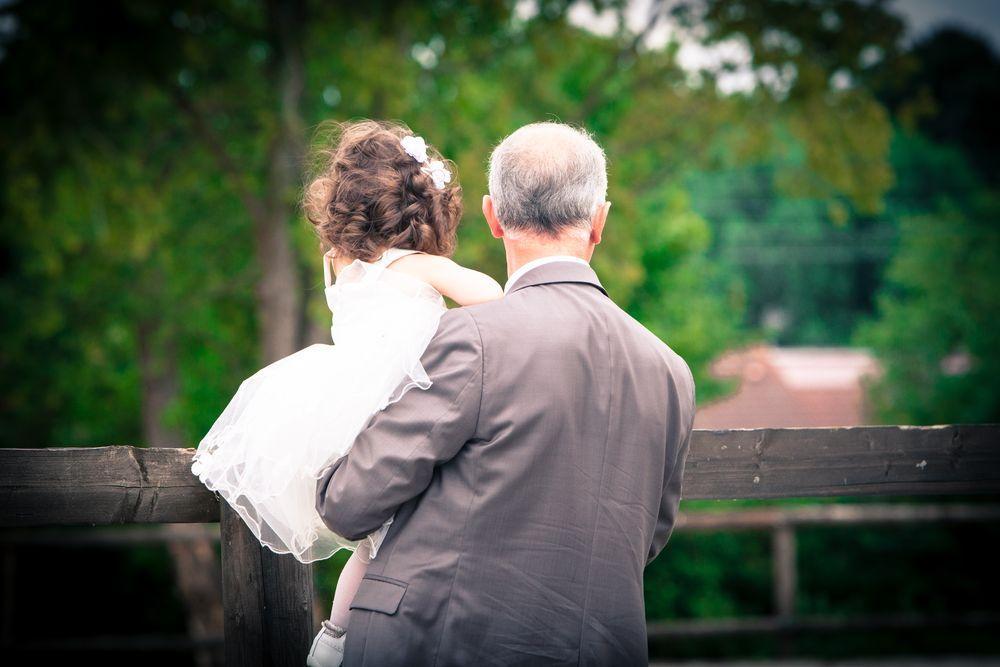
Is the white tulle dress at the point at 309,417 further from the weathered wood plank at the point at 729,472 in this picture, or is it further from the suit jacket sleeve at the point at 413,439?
the weathered wood plank at the point at 729,472

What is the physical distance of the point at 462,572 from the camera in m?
1.75

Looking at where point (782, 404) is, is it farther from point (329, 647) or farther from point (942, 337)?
point (329, 647)

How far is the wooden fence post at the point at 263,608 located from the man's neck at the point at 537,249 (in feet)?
2.93

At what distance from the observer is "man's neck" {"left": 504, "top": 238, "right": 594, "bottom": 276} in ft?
6.31

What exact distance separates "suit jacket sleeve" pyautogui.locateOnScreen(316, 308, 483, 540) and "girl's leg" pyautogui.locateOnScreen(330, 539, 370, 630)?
0.55 feet

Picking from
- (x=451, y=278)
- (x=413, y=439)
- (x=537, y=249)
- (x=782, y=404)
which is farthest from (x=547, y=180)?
(x=782, y=404)

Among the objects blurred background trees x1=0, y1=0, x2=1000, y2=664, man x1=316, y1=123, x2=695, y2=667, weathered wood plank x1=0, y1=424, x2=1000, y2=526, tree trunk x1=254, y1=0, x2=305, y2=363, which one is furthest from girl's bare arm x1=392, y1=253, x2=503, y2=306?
tree trunk x1=254, y1=0, x2=305, y2=363

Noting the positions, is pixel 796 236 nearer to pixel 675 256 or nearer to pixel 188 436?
pixel 675 256

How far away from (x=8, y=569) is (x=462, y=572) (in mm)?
7374

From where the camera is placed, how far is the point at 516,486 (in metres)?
1.76

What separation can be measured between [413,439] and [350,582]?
430 millimetres

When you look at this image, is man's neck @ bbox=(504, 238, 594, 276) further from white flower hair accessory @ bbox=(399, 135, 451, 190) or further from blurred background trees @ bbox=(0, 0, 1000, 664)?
blurred background trees @ bbox=(0, 0, 1000, 664)

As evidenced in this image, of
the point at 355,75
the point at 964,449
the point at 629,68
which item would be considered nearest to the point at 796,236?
the point at 629,68

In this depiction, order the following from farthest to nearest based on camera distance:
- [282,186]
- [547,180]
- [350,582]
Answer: [282,186], [350,582], [547,180]
